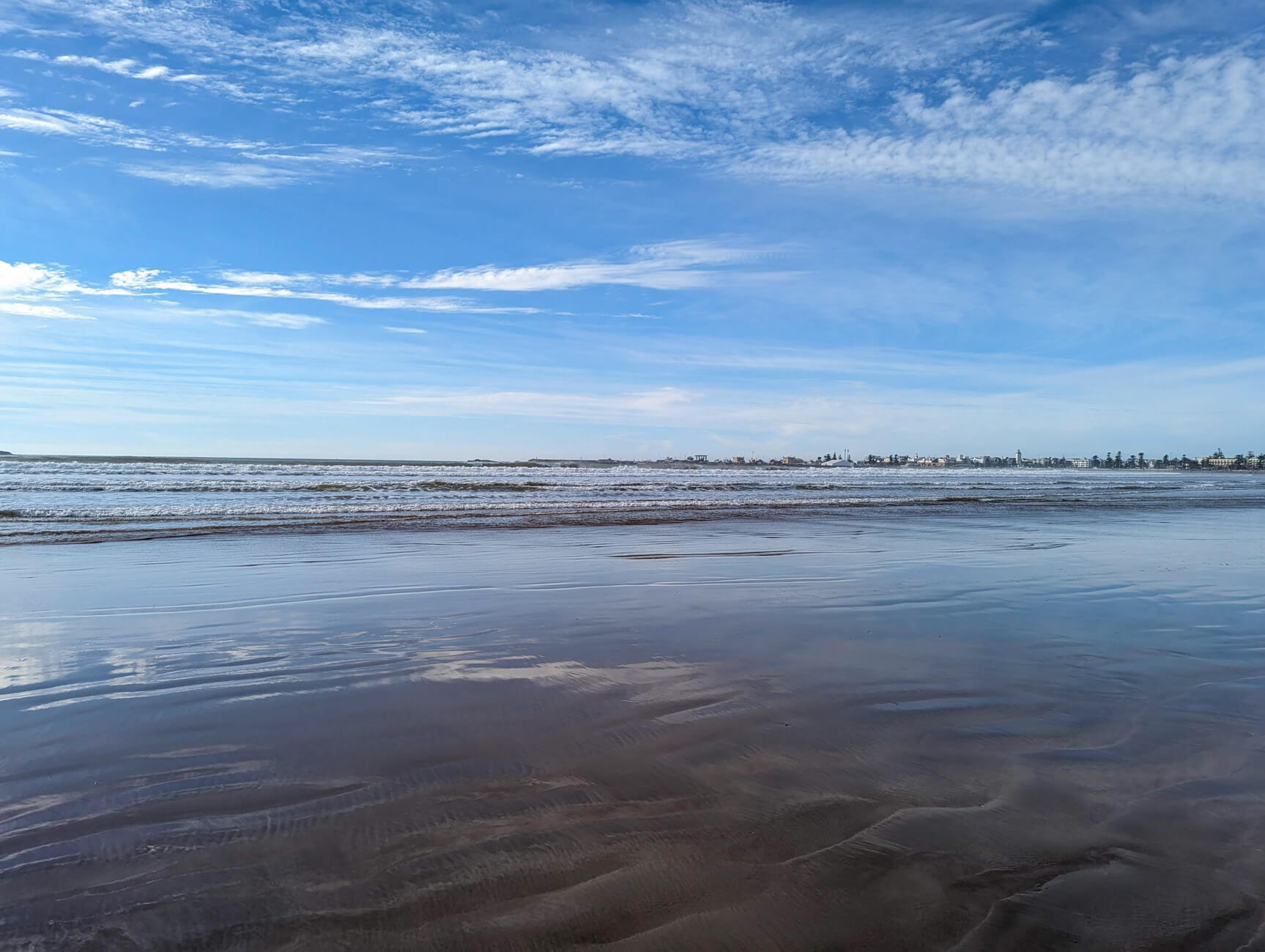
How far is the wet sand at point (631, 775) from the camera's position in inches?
93.4

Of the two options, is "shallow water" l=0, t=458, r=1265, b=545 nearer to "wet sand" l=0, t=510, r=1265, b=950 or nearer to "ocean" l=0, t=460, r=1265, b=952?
"ocean" l=0, t=460, r=1265, b=952

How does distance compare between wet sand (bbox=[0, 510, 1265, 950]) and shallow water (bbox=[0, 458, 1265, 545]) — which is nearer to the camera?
wet sand (bbox=[0, 510, 1265, 950])

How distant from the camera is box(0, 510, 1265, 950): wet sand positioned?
237cm

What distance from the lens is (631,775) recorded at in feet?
11.2

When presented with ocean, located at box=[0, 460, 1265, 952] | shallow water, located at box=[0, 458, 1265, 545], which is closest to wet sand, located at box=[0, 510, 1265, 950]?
ocean, located at box=[0, 460, 1265, 952]

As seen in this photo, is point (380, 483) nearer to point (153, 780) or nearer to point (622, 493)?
point (622, 493)

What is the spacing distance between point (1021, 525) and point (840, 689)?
16119 mm

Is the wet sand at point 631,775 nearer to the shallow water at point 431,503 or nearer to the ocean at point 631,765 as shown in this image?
the ocean at point 631,765

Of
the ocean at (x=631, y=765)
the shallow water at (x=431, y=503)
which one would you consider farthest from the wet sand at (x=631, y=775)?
the shallow water at (x=431, y=503)

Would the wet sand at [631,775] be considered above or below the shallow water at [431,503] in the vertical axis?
below

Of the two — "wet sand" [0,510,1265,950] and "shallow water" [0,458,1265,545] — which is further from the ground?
"shallow water" [0,458,1265,545]

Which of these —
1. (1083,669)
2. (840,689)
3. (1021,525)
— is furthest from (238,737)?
(1021,525)

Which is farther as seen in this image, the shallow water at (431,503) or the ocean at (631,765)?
the shallow water at (431,503)

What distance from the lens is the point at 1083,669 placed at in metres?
5.18
